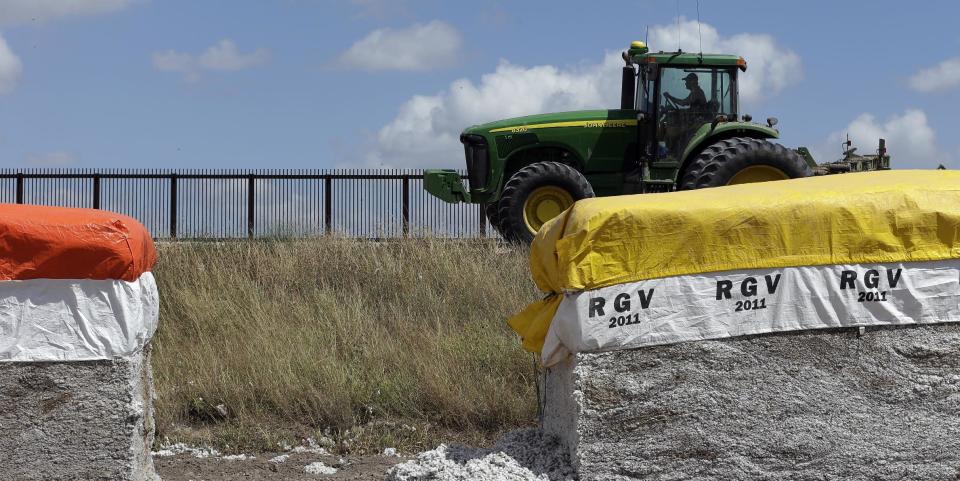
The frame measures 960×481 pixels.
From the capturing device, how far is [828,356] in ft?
16.7

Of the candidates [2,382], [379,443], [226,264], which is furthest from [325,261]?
[2,382]

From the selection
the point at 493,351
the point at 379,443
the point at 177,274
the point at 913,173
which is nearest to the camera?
the point at 913,173

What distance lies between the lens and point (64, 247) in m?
5.19

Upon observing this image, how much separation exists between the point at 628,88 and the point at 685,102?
860 mm

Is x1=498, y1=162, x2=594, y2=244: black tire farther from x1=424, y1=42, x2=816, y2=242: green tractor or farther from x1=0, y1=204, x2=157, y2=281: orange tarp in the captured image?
x1=0, y1=204, x2=157, y2=281: orange tarp

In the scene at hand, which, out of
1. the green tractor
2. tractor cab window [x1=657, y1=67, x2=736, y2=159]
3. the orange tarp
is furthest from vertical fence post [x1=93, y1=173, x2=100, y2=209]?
the orange tarp

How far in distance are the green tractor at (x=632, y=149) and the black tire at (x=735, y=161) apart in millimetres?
12

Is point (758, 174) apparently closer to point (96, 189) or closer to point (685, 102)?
point (685, 102)

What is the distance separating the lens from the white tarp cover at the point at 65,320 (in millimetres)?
5223

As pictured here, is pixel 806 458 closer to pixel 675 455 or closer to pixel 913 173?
pixel 675 455

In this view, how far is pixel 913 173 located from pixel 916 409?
1286 mm

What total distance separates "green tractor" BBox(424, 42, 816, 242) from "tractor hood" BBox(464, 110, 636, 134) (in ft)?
0.04

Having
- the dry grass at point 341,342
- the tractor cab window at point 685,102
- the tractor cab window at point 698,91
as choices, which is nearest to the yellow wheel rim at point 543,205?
the dry grass at point 341,342

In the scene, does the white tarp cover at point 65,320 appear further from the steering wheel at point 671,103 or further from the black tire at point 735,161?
the steering wheel at point 671,103
